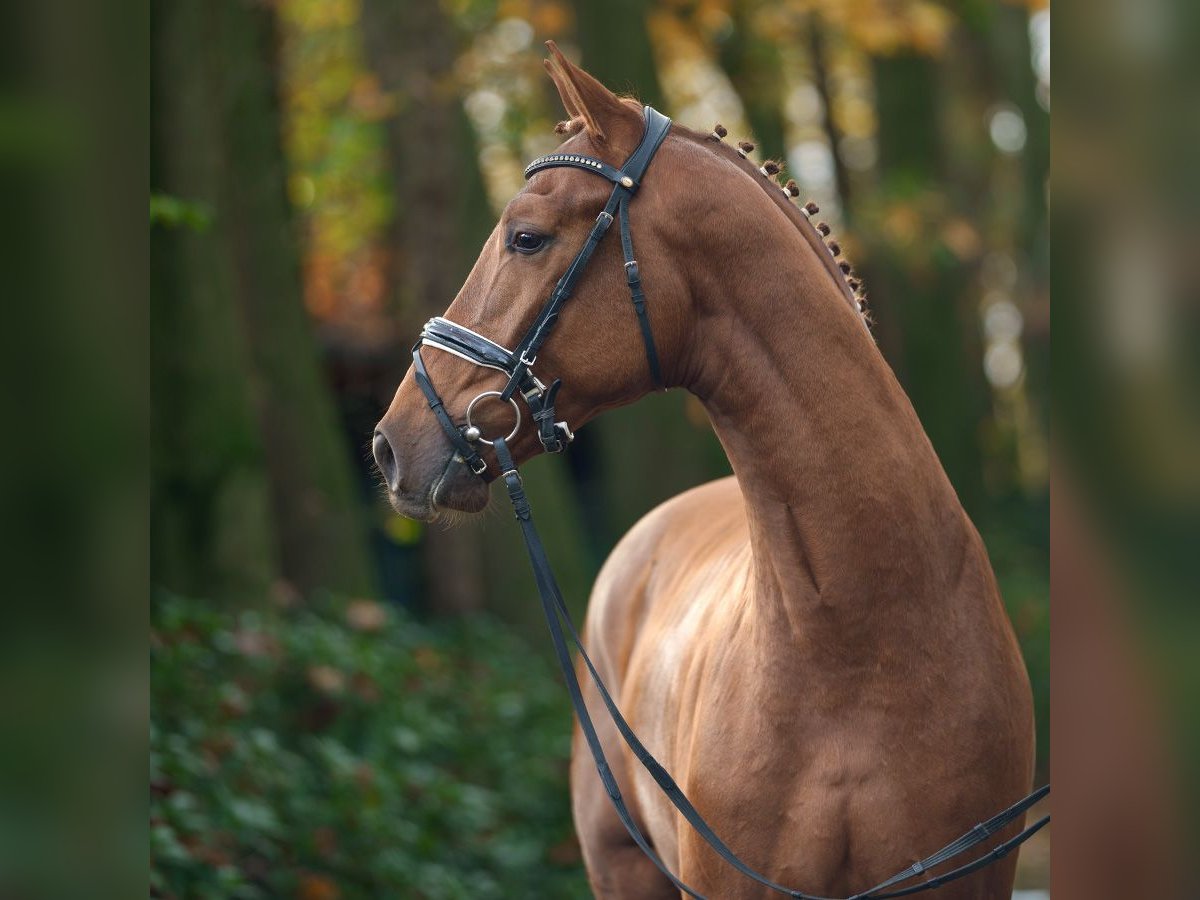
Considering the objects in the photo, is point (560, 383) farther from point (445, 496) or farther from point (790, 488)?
point (790, 488)

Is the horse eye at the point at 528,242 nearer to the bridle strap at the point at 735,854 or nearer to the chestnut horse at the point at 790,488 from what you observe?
the chestnut horse at the point at 790,488

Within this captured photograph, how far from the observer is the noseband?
2922 millimetres

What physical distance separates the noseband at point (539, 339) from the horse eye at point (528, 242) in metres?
0.09

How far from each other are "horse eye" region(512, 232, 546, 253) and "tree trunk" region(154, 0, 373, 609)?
4.49m

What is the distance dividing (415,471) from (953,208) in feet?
42.1

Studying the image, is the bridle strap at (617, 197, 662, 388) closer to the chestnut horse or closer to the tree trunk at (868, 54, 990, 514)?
the chestnut horse

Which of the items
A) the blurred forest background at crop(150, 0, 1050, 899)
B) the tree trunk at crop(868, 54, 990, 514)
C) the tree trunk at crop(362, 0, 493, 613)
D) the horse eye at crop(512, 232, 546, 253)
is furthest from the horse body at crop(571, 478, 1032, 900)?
the tree trunk at crop(868, 54, 990, 514)

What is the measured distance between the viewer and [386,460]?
303 centimetres

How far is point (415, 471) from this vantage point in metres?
2.97

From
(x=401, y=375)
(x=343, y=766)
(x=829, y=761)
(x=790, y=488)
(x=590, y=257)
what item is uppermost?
(x=401, y=375)

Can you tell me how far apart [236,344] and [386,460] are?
4576mm

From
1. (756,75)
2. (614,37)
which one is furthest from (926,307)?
Result: (614,37)
